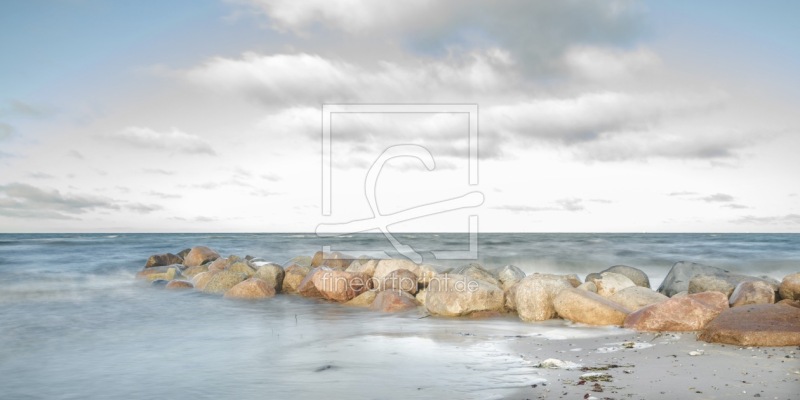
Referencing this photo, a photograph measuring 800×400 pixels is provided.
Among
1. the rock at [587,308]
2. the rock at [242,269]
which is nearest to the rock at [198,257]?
the rock at [242,269]

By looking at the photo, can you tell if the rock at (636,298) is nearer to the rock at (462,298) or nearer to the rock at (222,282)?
the rock at (462,298)

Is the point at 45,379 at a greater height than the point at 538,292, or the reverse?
the point at 538,292

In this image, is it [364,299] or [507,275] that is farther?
[507,275]

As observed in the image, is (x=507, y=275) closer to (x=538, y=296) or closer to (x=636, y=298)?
(x=538, y=296)

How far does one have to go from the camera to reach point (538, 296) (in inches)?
405

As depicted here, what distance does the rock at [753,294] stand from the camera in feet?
30.8

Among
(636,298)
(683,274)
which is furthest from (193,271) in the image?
(683,274)

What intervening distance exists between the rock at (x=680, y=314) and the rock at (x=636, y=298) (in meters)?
0.78

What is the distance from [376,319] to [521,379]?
520 cm

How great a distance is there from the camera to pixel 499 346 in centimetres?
798

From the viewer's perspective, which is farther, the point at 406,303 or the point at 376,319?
the point at 406,303

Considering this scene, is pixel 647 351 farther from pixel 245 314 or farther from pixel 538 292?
pixel 245 314

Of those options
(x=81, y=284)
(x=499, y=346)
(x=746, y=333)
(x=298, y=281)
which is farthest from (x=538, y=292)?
(x=81, y=284)

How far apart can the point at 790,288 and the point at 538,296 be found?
163 inches
